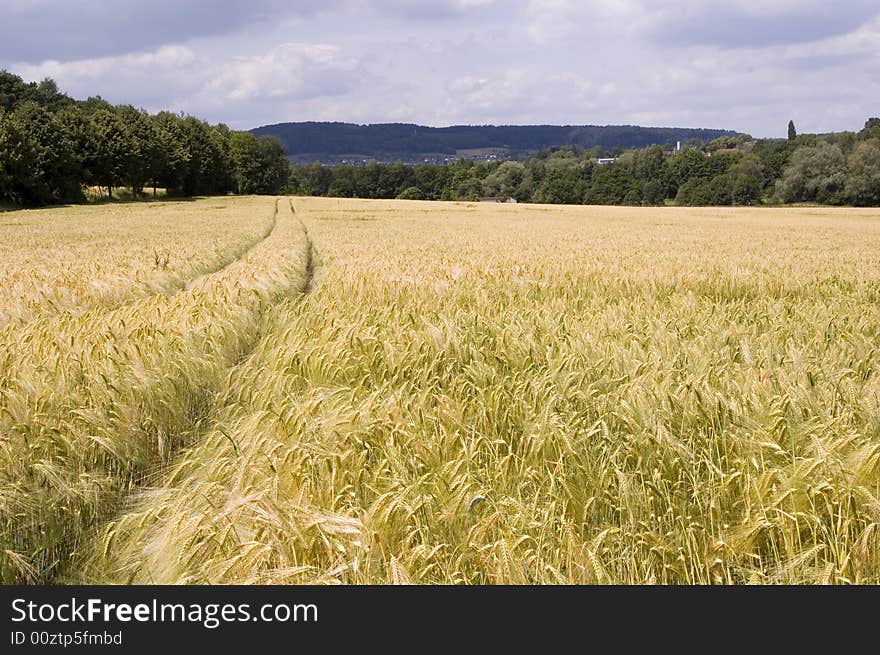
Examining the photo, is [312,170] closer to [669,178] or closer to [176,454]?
[669,178]

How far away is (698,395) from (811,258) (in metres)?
10.5

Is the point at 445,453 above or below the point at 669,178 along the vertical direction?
below

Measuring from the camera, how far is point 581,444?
261cm

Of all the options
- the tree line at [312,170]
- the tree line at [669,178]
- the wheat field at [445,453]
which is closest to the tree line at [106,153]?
the tree line at [312,170]

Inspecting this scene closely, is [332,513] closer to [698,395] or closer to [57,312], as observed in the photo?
[698,395]

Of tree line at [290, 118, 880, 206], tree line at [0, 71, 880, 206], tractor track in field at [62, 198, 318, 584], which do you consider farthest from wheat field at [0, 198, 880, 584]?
tree line at [290, 118, 880, 206]

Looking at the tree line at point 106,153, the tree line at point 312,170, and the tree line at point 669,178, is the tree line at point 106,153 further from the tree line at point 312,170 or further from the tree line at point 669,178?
the tree line at point 669,178

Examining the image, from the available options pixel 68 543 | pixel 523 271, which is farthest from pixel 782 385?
pixel 523 271

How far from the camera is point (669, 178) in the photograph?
118 m

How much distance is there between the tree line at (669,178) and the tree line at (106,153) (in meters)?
46.2

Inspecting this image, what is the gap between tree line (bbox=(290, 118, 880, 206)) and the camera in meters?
79.4

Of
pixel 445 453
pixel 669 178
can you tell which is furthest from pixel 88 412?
pixel 669 178

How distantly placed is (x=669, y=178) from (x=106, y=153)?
3776 inches

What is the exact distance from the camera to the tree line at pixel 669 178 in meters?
79.4
